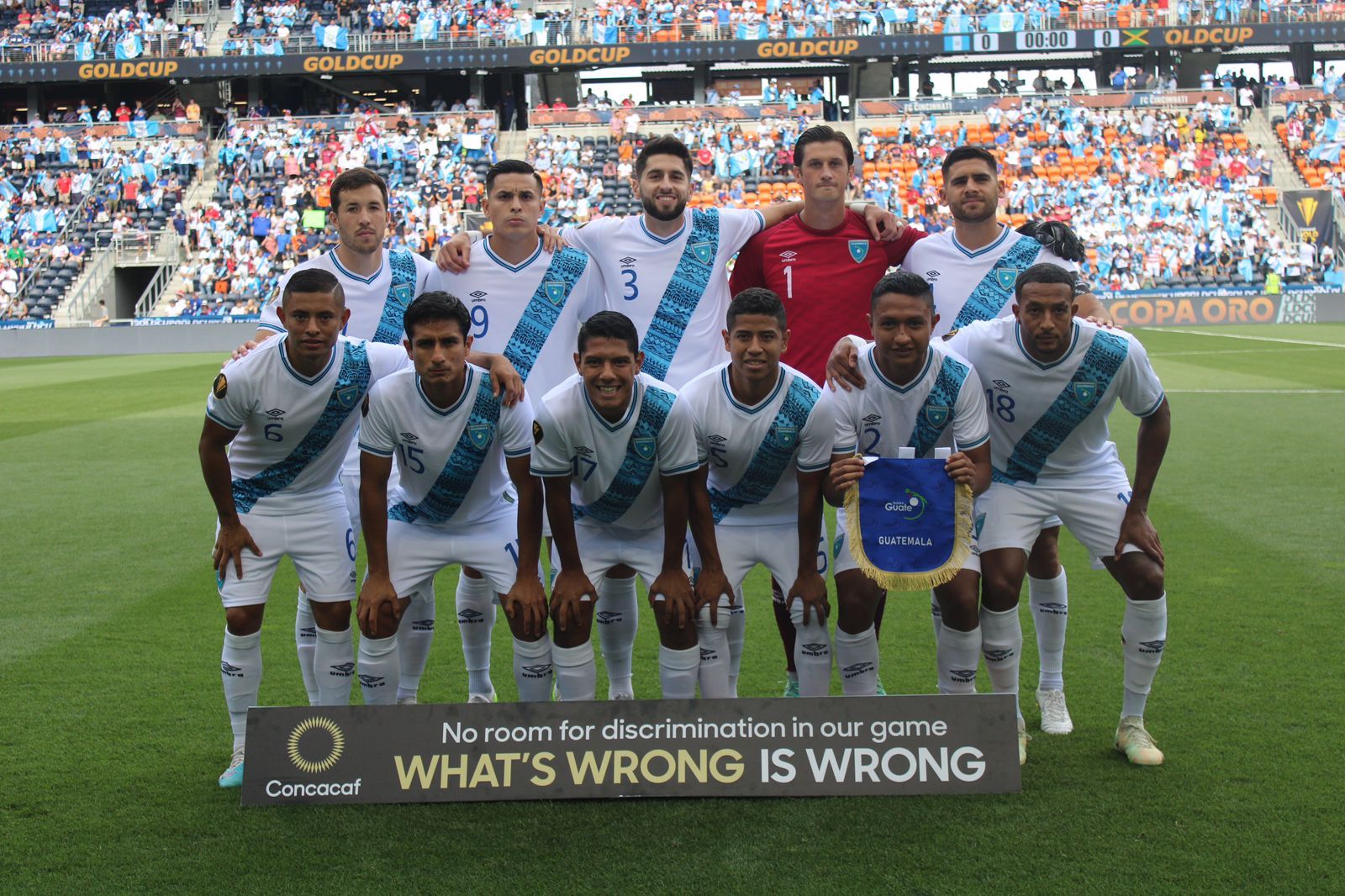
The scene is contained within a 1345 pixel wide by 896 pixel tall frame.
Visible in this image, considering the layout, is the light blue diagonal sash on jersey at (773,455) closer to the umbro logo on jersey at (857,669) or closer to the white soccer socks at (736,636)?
the white soccer socks at (736,636)

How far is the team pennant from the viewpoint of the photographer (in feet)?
14.4

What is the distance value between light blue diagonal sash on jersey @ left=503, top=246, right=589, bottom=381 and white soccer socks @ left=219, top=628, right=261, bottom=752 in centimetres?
174

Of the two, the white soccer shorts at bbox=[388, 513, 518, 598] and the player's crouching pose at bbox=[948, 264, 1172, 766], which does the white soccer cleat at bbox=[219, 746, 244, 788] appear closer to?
the white soccer shorts at bbox=[388, 513, 518, 598]

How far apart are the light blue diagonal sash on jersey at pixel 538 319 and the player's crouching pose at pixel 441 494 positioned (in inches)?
35.6

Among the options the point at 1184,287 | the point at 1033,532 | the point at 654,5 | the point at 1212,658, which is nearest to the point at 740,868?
the point at 1033,532

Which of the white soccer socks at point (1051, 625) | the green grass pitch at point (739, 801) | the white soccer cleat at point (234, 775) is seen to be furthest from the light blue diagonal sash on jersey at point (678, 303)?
the white soccer cleat at point (234, 775)

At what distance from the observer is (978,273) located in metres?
5.29

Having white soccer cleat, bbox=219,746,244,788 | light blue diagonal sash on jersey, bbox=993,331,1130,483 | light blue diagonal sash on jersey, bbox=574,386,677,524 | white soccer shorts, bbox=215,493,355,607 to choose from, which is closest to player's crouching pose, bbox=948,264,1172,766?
light blue diagonal sash on jersey, bbox=993,331,1130,483

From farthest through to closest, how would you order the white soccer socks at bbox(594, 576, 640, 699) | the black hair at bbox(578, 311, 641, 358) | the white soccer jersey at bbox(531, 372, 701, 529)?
the white soccer socks at bbox(594, 576, 640, 699) < the white soccer jersey at bbox(531, 372, 701, 529) < the black hair at bbox(578, 311, 641, 358)

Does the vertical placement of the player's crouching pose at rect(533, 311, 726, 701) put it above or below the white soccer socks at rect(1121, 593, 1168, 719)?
above

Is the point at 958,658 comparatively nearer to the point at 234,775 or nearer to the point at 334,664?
the point at 334,664

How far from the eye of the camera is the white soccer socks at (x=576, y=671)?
4.50 meters

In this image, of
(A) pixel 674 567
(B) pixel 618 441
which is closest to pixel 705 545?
(A) pixel 674 567

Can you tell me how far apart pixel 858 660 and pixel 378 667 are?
1781 mm
